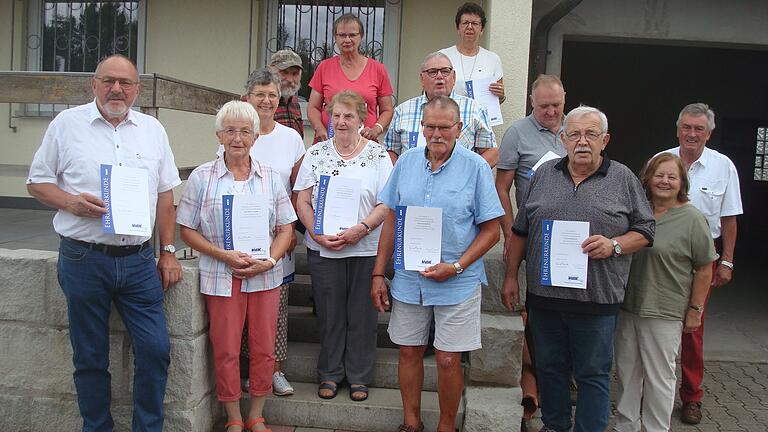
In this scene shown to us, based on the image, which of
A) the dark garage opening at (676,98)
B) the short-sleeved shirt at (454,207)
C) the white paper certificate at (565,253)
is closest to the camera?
the white paper certificate at (565,253)

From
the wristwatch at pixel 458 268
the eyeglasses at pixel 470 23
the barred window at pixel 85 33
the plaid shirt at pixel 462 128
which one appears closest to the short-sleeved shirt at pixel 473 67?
the eyeglasses at pixel 470 23

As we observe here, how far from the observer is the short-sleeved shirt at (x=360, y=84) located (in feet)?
16.3

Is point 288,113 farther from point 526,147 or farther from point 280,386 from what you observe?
point 280,386

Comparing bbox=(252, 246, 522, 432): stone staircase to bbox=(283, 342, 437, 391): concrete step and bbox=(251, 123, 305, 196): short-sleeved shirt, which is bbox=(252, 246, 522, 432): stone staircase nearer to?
bbox=(283, 342, 437, 391): concrete step

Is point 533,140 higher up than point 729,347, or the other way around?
point 533,140

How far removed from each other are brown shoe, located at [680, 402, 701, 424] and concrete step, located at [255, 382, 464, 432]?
1.76 m

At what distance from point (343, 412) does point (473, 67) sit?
2.56 metres

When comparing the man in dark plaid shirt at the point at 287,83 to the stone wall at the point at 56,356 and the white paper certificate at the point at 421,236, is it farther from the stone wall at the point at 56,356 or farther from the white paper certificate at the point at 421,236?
the white paper certificate at the point at 421,236

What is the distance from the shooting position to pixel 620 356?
400 cm

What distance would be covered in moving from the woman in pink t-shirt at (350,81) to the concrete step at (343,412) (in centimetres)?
184

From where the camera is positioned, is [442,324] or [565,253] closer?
[565,253]

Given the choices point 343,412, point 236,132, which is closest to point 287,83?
point 236,132

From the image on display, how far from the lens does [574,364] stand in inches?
147

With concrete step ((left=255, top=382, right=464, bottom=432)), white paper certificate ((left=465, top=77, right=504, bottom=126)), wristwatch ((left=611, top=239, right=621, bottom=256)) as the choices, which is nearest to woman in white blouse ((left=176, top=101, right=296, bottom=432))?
concrete step ((left=255, top=382, right=464, bottom=432))
